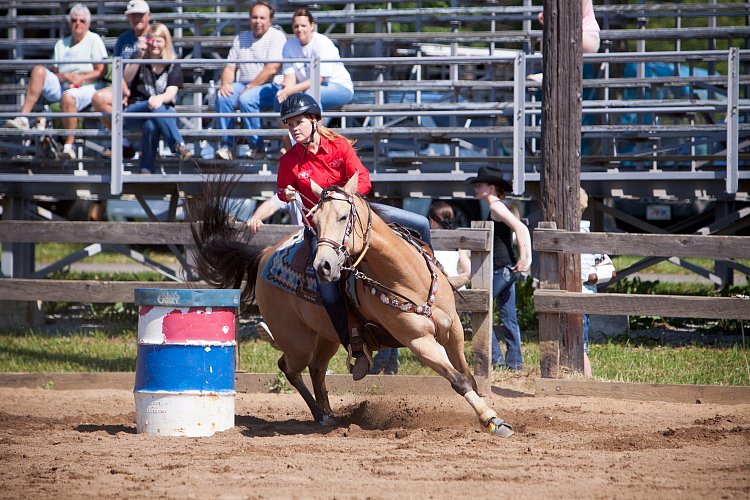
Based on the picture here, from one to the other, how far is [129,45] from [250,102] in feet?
7.05

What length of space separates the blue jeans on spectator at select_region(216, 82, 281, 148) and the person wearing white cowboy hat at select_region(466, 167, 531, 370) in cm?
A: 312

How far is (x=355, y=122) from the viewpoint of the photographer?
44.1ft

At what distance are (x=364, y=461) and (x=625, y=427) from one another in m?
2.16

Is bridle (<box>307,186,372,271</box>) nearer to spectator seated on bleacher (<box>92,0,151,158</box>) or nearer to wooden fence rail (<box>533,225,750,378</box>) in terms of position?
wooden fence rail (<box>533,225,750,378</box>)

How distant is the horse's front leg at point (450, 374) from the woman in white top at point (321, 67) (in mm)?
5004

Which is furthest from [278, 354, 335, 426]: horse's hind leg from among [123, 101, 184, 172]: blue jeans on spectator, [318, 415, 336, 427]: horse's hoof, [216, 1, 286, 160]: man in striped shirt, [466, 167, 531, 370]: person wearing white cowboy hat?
[123, 101, 184, 172]: blue jeans on spectator

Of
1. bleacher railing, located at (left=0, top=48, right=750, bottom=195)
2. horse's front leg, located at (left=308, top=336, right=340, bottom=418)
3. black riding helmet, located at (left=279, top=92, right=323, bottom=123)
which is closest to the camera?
black riding helmet, located at (left=279, top=92, right=323, bottom=123)

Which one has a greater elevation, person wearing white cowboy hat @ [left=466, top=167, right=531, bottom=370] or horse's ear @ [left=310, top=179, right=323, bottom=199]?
horse's ear @ [left=310, top=179, right=323, bottom=199]

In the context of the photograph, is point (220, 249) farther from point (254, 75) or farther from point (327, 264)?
point (254, 75)

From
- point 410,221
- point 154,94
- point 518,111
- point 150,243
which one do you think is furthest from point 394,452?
point 154,94

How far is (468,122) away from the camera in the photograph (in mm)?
12367

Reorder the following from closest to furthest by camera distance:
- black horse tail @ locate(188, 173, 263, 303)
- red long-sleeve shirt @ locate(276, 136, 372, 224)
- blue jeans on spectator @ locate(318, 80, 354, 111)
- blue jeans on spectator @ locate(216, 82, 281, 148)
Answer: red long-sleeve shirt @ locate(276, 136, 372, 224) < black horse tail @ locate(188, 173, 263, 303) < blue jeans on spectator @ locate(318, 80, 354, 111) < blue jeans on spectator @ locate(216, 82, 281, 148)

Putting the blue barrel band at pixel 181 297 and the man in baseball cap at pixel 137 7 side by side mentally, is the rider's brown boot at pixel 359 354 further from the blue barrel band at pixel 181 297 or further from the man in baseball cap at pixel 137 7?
the man in baseball cap at pixel 137 7

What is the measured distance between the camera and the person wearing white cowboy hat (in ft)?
29.7
